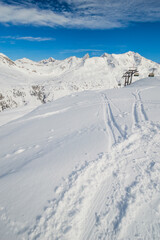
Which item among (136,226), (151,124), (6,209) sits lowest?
(136,226)

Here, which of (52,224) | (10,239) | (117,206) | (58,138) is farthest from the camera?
(58,138)

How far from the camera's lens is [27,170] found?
8.30ft

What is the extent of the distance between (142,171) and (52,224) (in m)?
1.79

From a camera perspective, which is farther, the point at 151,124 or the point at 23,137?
the point at 23,137

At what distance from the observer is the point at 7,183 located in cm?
227

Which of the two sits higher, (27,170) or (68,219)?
(27,170)

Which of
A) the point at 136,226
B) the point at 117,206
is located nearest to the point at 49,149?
the point at 117,206

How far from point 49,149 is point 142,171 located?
235 centimetres

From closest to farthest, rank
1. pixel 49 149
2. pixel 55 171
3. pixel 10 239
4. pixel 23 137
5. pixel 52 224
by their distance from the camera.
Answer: pixel 10 239
pixel 52 224
pixel 55 171
pixel 49 149
pixel 23 137

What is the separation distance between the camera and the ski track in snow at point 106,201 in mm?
1561

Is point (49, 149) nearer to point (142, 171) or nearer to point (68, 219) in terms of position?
point (68, 219)

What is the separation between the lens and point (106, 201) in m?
1.90

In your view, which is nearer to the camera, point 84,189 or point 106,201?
point 106,201

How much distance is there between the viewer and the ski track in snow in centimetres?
156
